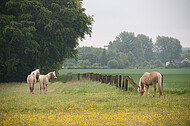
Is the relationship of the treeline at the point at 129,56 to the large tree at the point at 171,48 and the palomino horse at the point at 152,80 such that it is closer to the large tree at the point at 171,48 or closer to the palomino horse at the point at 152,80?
the large tree at the point at 171,48

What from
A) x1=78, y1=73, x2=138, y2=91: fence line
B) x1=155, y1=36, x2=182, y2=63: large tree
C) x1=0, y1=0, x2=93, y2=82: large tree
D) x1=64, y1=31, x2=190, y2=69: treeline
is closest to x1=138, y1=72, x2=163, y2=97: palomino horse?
x1=78, y1=73, x2=138, y2=91: fence line

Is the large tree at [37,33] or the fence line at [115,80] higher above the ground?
the large tree at [37,33]

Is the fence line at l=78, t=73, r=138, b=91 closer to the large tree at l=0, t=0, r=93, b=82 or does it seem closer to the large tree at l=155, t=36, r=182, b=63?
the large tree at l=0, t=0, r=93, b=82

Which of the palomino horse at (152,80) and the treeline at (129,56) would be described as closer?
the palomino horse at (152,80)

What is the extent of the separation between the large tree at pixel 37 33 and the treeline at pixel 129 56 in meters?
116

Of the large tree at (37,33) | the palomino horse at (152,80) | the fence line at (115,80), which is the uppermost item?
the large tree at (37,33)

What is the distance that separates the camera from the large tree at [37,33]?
102 ft

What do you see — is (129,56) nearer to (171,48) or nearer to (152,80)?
(171,48)

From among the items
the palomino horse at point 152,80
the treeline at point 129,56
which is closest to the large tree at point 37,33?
the palomino horse at point 152,80

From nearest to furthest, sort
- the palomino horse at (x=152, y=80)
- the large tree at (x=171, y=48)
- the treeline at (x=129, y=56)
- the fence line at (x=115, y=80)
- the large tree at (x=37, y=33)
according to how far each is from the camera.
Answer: the palomino horse at (x=152, y=80), the fence line at (x=115, y=80), the large tree at (x=37, y=33), the treeline at (x=129, y=56), the large tree at (x=171, y=48)

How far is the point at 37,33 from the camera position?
35.5 metres

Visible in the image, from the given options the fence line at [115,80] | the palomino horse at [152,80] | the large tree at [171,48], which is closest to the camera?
the palomino horse at [152,80]

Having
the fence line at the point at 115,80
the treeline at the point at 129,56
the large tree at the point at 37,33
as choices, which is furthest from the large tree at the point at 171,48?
the fence line at the point at 115,80

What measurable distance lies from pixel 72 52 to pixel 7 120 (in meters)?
29.9
